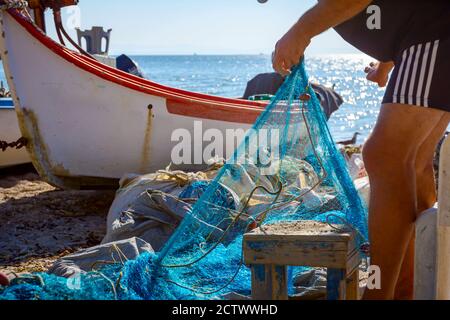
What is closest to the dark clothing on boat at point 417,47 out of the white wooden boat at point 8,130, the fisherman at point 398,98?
the fisherman at point 398,98

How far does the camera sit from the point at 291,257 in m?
2.41

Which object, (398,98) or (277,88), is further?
(277,88)

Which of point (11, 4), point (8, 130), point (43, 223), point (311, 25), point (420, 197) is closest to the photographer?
point (311, 25)

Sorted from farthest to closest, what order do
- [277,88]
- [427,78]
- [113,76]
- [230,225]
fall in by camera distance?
[277,88] → [113,76] → [230,225] → [427,78]

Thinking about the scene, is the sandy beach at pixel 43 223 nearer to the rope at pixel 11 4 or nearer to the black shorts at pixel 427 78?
the rope at pixel 11 4

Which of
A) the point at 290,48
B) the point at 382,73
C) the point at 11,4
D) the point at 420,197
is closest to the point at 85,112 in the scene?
the point at 11,4

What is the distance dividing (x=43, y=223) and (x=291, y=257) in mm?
3947

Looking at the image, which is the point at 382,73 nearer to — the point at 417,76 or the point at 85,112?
the point at 417,76

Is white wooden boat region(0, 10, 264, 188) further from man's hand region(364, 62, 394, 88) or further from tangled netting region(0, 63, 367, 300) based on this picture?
man's hand region(364, 62, 394, 88)

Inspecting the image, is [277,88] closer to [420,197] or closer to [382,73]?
[382,73]

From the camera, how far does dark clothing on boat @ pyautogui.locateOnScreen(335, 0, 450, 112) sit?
2357 millimetres

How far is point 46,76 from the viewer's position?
21.3 feet

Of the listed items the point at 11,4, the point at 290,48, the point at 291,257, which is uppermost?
the point at 11,4

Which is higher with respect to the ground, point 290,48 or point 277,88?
point 290,48
